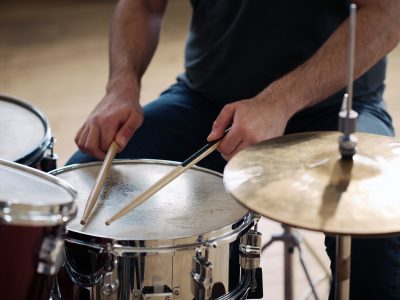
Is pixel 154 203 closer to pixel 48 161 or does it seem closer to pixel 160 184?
pixel 160 184

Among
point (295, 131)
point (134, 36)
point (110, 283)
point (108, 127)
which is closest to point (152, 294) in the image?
point (110, 283)

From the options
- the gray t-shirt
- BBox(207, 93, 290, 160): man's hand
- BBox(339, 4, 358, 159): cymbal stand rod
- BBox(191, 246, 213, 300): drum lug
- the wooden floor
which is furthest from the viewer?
the wooden floor

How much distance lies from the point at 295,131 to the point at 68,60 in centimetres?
211

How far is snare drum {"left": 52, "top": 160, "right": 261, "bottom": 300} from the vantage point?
128 centimetres

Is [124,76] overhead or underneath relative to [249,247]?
overhead

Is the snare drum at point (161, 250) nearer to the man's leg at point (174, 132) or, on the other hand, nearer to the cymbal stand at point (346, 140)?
the cymbal stand at point (346, 140)

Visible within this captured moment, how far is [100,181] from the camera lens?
4.71 ft

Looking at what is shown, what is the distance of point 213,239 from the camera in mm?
1306

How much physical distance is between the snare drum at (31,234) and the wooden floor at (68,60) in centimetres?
126

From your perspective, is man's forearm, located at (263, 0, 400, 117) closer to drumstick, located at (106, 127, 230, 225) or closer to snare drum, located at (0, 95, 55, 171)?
drumstick, located at (106, 127, 230, 225)

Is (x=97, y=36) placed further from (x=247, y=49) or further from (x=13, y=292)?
(x=13, y=292)

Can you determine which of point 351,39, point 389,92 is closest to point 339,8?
point 351,39

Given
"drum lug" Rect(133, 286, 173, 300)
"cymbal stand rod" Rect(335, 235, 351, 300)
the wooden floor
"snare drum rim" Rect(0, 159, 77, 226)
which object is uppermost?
the wooden floor

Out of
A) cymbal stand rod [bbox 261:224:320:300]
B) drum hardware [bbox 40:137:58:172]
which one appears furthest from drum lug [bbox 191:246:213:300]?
cymbal stand rod [bbox 261:224:320:300]
